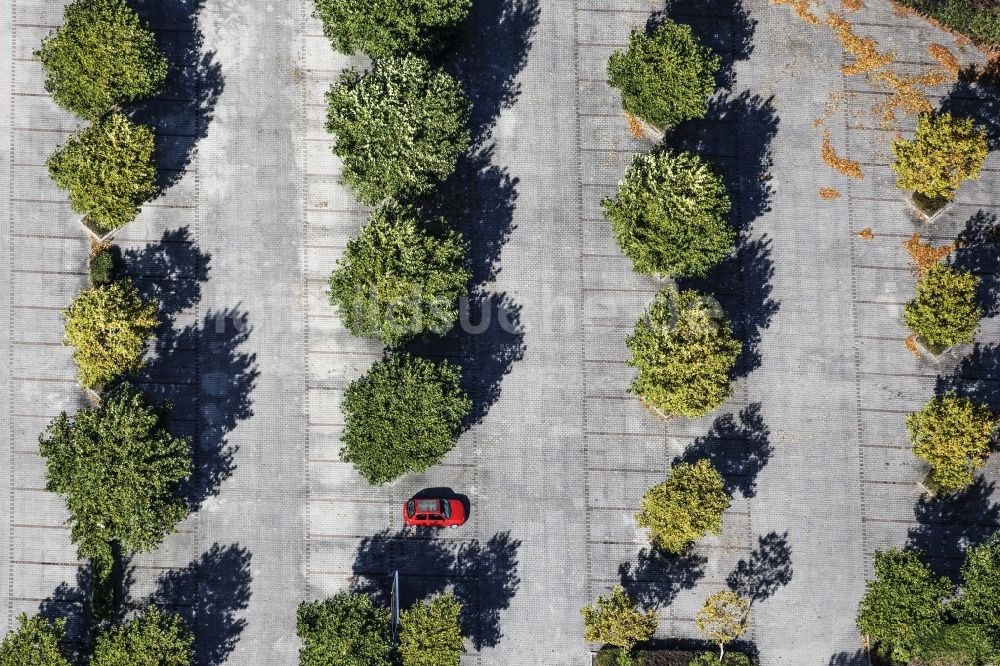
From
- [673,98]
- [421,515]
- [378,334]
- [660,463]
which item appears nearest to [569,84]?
[673,98]

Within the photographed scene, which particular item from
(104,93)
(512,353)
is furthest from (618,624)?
(104,93)

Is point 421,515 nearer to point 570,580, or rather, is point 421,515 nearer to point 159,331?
point 570,580

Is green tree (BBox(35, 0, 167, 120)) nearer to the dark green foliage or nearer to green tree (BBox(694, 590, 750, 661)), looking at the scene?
green tree (BBox(694, 590, 750, 661))

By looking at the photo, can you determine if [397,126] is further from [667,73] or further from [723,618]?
[723,618]

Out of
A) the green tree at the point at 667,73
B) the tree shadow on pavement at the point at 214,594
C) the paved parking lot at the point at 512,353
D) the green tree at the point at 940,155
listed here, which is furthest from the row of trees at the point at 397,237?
the green tree at the point at 940,155

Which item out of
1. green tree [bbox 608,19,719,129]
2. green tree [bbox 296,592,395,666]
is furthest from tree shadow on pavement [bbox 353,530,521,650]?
green tree [bbox 608,19,719,129]

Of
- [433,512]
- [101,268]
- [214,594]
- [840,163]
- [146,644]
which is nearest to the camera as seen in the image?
[146,644]

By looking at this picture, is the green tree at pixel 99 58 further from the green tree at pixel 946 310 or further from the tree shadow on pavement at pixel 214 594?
the green tree at pixel 946 310
